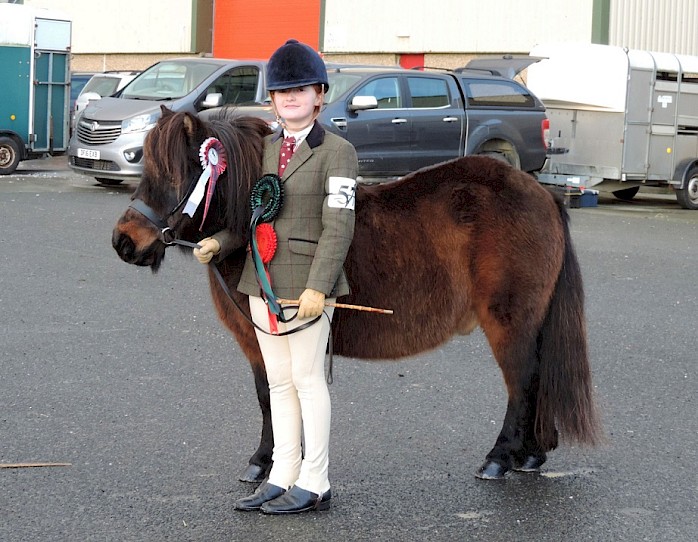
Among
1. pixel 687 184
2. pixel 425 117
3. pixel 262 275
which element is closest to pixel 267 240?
pixel 262 275

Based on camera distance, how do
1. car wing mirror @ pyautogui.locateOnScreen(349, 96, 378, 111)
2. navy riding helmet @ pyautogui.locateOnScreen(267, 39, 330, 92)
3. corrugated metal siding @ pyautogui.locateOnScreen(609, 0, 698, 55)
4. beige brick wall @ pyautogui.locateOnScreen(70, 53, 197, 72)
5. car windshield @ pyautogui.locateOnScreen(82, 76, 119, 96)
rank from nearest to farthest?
navy riding helmet @ pyautogui.locateOnScreen(267, 39, 330, 92)
car wing mirror @ pyautogui.locateOnScreen(349, 96, 378, 111)
car windshield @ pyautogui.locateOnScreen(82, 76, 119, 96)
corrugated metal siding @ pyautogui.locateOnScreen(609, 0, 698, 55)
beige brick wall @ pyautogui.locateOnScreen(70, 53, 197, 72)

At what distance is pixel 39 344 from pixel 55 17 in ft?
44.9

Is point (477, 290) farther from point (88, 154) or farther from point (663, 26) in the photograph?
point (663, 26)

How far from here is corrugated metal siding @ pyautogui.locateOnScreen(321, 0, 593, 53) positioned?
25703 millimetres

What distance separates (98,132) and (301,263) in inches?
500

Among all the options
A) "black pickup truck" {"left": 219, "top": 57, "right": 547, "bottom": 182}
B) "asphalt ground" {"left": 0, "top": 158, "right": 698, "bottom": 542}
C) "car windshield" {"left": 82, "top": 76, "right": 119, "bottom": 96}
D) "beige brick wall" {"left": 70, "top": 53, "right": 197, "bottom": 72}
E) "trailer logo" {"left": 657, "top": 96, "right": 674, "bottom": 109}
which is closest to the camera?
"asphalt ground" {"left": 0, "top": 158, "right": 698, "bottom": 542}

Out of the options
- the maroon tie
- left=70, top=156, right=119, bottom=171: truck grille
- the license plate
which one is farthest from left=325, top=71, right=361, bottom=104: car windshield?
the maroon tie

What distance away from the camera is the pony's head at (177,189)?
4.18 metres

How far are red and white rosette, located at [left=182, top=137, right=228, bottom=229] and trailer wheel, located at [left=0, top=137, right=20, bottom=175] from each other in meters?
15.4

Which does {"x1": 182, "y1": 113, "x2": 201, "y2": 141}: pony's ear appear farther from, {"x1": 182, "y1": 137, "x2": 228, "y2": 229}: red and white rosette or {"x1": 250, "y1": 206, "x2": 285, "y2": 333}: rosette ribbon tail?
{"x1": 250, "y1": 206, "x2": 285, "y2": 333}: rosette ribbon tail

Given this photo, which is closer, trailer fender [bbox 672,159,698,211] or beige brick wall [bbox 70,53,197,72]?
trailer fender [bbox 672,159,698,211]

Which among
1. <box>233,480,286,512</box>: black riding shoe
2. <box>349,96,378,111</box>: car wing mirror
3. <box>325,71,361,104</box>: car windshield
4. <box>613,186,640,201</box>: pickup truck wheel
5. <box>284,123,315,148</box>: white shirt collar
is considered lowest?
<box>233,480,286,512</box>: black riding shoe

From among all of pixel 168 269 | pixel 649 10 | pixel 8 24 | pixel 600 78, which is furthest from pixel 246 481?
pixel 649 10

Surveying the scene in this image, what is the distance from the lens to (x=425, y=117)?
53.1 feet
